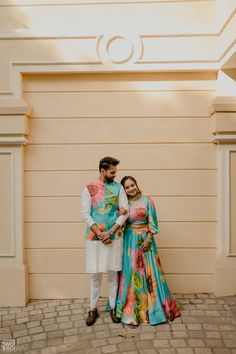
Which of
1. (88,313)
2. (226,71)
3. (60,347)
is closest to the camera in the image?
(60,347)

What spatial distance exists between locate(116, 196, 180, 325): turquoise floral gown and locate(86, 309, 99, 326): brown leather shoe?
0.82 ft

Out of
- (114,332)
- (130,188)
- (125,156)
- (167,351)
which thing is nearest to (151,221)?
(130,188)

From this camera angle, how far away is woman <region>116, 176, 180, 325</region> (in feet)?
15.1

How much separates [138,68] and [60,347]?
3.24m

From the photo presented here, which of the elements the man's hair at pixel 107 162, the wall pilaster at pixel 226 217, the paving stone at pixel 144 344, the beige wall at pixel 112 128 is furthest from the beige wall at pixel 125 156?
the paving stone at pixel 144 344

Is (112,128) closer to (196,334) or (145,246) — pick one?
(145,246)

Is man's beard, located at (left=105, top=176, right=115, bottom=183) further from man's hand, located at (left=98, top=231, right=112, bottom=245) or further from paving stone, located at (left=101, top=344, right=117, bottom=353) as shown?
paving stone, located at (left=101, top=344, right=117, bottom=353)

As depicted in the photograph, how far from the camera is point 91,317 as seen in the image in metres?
4.63

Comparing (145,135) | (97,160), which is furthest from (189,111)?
(97,160)

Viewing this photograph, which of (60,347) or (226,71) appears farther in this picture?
(226,71)

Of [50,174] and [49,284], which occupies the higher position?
[50,174]

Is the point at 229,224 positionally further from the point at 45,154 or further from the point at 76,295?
the point at 45,154

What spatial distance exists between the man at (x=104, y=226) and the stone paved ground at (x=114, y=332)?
0.26 metres

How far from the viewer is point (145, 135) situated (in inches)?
213
